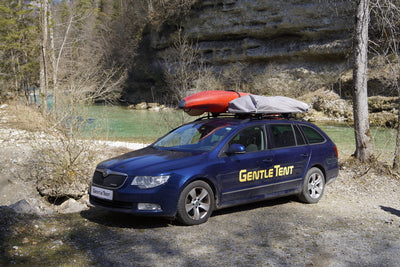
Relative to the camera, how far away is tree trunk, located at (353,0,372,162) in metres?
10.2

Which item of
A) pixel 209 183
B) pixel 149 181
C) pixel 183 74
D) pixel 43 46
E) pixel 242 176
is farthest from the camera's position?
pixel 43 46

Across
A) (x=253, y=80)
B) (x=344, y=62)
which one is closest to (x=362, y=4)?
(x=344, y=62)

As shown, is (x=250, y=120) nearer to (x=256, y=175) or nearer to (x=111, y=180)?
(x=256, y=175)

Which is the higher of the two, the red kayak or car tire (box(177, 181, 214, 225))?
the red kayak

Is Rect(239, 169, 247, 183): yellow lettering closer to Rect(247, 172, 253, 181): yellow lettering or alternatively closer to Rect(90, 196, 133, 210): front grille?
Rect(247, 172, 253, 181): yellow lettering

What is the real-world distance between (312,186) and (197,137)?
2.65 m

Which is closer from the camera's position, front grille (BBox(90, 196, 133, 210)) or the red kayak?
front grille (BBox(90, 196, 133, 210))

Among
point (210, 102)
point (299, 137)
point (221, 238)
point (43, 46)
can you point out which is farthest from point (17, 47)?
point (221, 238)

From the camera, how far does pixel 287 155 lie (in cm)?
727

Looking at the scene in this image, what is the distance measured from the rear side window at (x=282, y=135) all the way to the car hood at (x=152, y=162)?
1719 millimetres

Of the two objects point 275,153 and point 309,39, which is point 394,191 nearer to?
point 275,153

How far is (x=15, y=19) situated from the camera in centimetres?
2967

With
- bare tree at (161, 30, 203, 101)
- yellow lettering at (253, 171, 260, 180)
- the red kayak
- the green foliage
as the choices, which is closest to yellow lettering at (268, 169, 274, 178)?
yellow lettering at (253, 171, 260, 180)

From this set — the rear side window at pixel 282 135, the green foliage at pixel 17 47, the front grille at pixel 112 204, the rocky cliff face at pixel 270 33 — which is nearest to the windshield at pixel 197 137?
the rear side window at pixel 282 135
